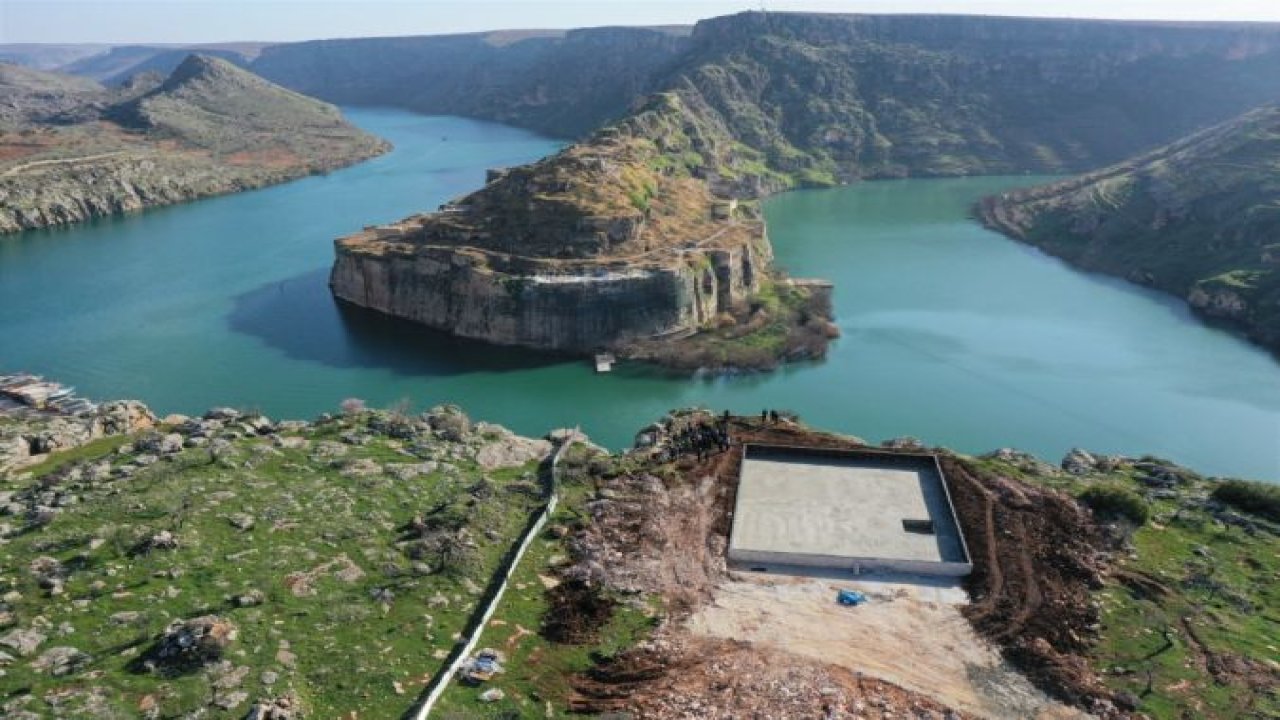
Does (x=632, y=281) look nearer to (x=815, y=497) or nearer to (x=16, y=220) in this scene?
(x=815, y=497)

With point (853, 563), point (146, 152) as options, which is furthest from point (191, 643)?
point (146, 152)

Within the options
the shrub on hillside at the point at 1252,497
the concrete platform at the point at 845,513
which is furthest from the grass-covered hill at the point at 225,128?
the shrub on hillside at the point at 1252,497

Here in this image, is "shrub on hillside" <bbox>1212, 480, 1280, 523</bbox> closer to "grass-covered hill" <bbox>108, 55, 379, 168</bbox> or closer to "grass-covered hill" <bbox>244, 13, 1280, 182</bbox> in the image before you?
"grass-covered hill" <bbox>244, 13, 1280, 182</bbox>

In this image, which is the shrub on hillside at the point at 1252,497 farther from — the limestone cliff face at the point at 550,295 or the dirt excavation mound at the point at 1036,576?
the limestone cliff face at the point at 550,295

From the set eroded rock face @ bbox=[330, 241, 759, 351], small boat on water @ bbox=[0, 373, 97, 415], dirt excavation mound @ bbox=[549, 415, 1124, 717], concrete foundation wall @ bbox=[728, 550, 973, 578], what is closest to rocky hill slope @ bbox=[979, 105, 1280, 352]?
eroded rock face @ bbox=[330, 241, 759, 351]

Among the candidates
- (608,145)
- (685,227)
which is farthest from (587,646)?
(608,145)

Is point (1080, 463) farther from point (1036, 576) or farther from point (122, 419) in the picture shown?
point (122, 419)

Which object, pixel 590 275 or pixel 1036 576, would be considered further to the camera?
pixel 590 275
